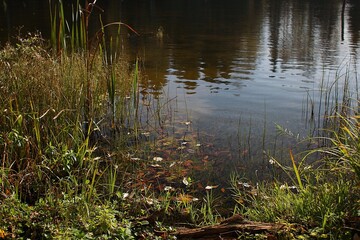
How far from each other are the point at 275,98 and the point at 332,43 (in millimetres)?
7795

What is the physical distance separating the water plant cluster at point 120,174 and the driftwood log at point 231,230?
0.04 meters

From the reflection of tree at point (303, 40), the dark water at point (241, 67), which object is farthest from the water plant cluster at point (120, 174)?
the reflection of tree at point (303, 40)

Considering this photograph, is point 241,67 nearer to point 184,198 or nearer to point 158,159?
point 158,159

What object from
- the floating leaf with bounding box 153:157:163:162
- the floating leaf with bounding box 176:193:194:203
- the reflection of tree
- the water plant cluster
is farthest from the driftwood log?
the reflection of tree

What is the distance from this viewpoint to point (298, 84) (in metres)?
9.46

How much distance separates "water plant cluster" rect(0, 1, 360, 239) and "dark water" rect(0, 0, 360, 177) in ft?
2.27

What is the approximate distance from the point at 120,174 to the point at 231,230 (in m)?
1.88

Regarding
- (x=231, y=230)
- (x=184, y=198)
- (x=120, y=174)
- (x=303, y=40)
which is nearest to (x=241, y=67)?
(x=303, y=40)

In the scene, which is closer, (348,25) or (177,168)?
→ (177,168)

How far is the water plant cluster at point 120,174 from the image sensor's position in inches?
125

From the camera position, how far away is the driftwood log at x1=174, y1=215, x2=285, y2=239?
10.4ft

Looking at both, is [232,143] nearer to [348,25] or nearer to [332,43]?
[332,43]

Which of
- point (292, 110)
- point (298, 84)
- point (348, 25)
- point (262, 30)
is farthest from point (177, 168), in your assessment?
point (348, 25)

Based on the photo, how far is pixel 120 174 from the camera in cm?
479
